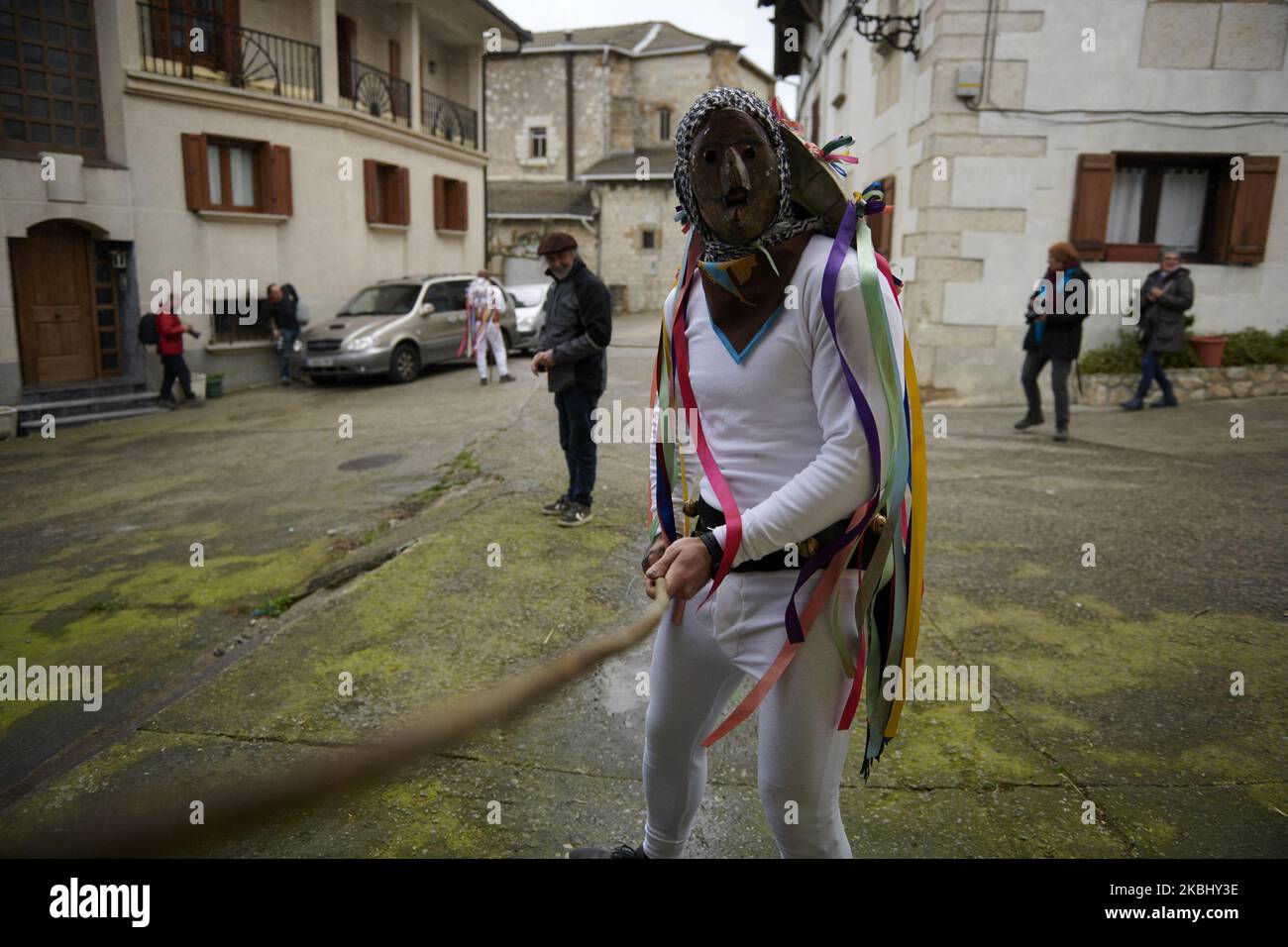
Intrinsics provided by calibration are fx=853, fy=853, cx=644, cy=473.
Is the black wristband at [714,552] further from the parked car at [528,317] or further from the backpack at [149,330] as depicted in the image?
the parked car at [528,317]

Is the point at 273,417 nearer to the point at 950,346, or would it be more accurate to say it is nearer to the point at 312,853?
the point at 950,346

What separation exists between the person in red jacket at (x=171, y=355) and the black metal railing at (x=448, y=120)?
940 cm

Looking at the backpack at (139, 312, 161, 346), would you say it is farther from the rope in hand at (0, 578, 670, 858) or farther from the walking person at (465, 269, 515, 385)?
the rope in hand at (0, 578, 670, 858)

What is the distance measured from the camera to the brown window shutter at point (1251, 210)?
1030 centimetres

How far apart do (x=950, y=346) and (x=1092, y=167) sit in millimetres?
2616

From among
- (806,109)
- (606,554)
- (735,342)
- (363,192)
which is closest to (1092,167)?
(606,554)

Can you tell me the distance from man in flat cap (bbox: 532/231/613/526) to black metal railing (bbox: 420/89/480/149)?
16.6m

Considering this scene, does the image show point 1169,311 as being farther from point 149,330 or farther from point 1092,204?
point 149,330

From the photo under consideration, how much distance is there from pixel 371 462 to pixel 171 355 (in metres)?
6.86

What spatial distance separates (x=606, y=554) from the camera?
5191 mm

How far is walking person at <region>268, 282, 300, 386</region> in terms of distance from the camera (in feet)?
50.1

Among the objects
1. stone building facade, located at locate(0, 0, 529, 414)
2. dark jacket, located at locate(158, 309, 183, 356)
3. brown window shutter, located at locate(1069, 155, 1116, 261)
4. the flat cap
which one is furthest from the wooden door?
brown window shutter, located at locate(1069, 155, 1116, 261)

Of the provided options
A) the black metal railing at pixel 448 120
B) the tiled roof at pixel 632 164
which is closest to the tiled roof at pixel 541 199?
the tiled roof at pixel 632 164

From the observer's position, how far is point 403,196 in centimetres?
1923
